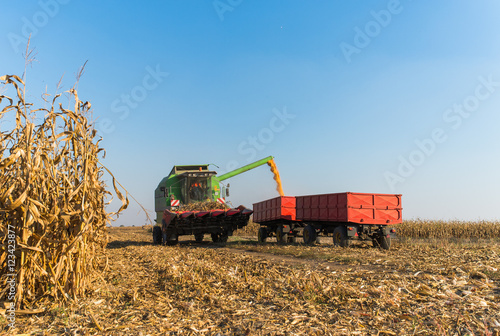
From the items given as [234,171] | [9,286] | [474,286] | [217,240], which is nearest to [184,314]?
[9,286]

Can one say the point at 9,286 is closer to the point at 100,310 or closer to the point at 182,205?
the point at 100,310

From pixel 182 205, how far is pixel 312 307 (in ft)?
53.2

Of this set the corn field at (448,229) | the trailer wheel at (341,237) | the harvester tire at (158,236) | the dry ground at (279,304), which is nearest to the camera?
the dry ground at (279,304)

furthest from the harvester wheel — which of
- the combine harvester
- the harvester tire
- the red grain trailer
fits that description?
the red grain trailer

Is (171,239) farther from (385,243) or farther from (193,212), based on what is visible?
(385,243)

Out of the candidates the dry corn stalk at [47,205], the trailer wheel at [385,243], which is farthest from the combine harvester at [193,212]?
the dry corn stalk at [47,205]

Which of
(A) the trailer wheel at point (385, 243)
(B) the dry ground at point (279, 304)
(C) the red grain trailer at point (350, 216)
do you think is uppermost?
(C) the red grain trailer at point (350, 216)

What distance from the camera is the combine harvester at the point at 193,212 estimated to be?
56.0 feet

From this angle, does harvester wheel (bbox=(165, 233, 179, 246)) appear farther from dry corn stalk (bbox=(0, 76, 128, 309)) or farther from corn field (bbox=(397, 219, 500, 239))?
corn field (bbox=(397, 219, 500, 239))

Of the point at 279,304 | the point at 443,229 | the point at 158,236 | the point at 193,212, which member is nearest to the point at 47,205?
the point at 279,304

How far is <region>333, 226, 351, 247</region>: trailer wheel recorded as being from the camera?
1591 cm

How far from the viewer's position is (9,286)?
5410mm

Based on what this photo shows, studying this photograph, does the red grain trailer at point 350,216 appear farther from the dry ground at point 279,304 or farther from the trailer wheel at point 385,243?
the dry ground at point 279,304

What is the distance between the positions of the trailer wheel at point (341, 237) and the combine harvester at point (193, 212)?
151 inches
